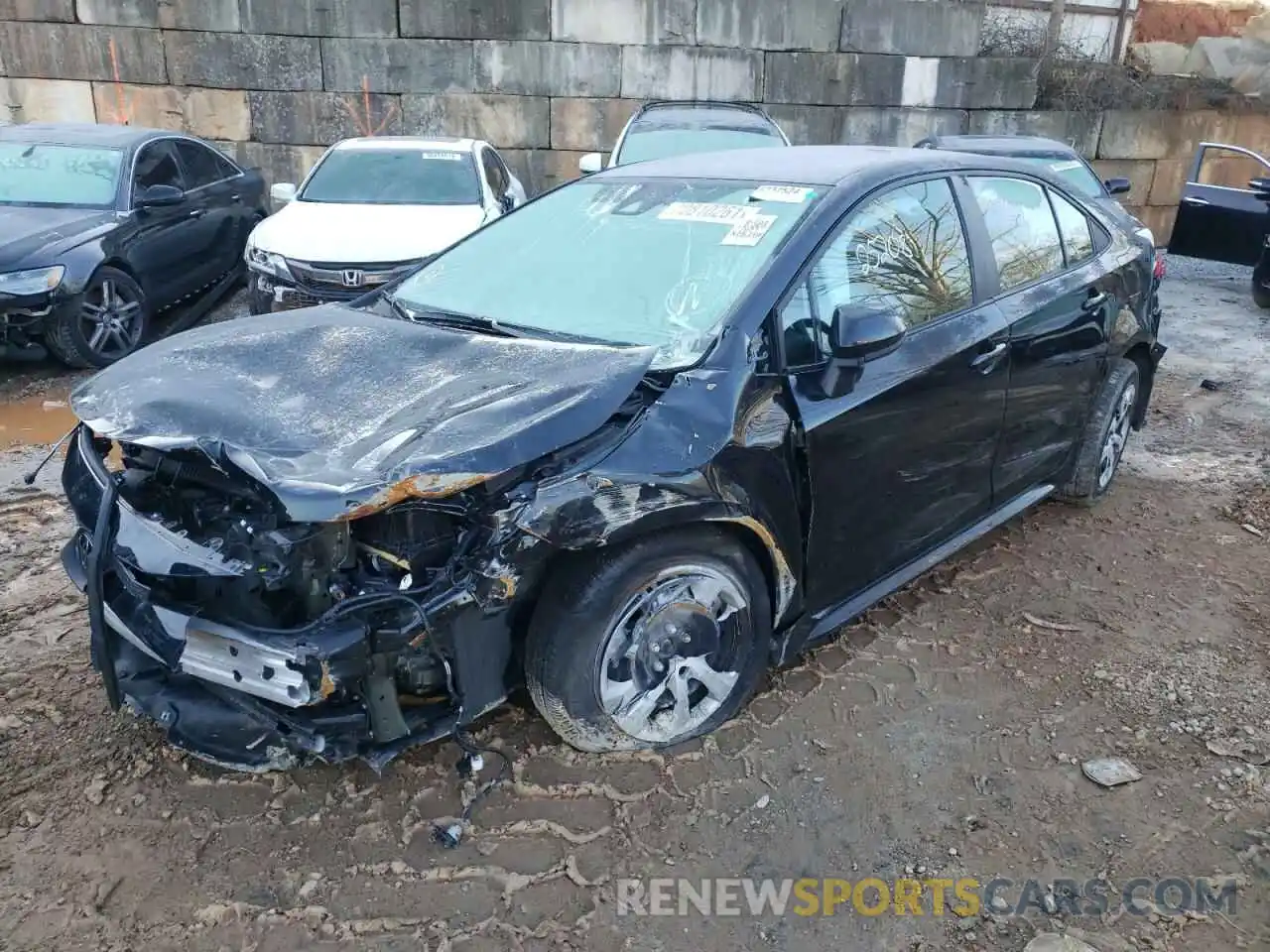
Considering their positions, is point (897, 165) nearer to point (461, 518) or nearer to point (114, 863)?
point (461, 518)

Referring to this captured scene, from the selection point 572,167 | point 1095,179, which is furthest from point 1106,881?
point 572,167

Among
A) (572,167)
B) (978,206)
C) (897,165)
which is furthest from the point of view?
(572,167)

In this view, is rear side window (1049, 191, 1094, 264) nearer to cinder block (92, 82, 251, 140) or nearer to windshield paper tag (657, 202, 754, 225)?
windshield paper tag (657, 202, 754, 225)

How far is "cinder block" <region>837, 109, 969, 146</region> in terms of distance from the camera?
1184 centimetres

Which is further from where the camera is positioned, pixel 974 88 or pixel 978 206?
pixel 974 88

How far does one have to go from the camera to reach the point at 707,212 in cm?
318

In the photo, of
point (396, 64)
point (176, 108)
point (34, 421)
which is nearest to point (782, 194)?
point (34, 421)

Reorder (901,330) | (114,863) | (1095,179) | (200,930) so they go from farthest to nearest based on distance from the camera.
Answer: (1095,179), (901,330), (114,863), (200,930)

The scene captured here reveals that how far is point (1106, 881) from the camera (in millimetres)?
2443

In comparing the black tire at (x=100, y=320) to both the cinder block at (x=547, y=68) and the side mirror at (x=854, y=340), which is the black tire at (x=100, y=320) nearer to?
the side mirror at (x=854, y=340)

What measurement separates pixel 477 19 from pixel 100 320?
6187mm

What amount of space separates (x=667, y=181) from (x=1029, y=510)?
2.57 meters

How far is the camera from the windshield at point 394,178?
25.0 feet

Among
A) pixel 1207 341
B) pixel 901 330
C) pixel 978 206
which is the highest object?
pixel 978 206
